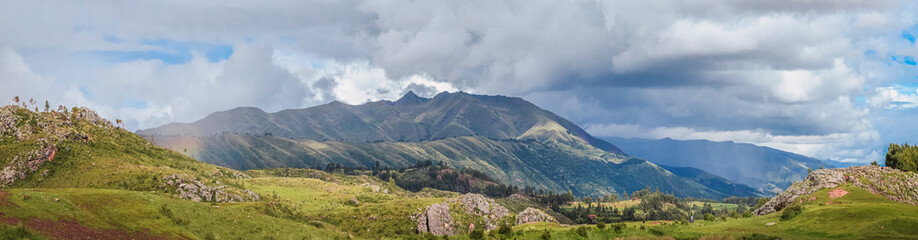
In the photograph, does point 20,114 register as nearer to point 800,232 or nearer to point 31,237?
point 31,237

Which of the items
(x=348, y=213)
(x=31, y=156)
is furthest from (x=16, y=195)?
(x=31, y=156)

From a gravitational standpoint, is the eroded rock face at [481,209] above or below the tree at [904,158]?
below

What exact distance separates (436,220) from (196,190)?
213ft

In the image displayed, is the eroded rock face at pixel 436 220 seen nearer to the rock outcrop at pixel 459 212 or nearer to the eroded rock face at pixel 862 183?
the rock outcrop at pixel 459 212

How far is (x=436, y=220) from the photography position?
146m

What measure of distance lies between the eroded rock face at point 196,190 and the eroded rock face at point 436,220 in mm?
50644

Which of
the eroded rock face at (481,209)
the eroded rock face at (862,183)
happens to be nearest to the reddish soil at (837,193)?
the eroded rock face at (862,183)

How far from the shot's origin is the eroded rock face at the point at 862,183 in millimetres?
97438

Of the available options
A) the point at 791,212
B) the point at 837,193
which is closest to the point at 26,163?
the point at 791,212

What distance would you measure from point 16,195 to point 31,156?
102m

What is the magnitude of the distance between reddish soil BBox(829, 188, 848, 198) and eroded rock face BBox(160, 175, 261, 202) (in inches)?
5351

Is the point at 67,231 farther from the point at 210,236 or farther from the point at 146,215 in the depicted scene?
the point at 210,236

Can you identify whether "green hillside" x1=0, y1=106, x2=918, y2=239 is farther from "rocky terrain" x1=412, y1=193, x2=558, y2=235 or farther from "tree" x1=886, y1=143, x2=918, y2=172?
"tree" x1=886, y1=143, x2=918, y2=172

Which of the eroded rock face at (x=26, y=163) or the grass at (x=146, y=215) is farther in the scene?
the eroded rock face at (x=26, y=163)
